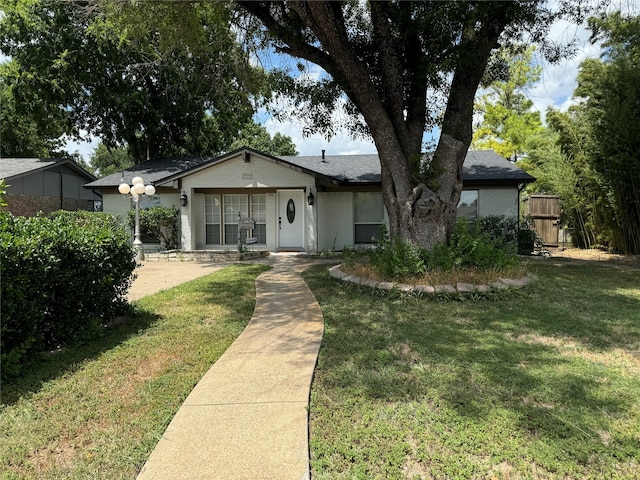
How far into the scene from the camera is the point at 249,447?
2.39 m

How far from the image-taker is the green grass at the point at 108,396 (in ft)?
7.60

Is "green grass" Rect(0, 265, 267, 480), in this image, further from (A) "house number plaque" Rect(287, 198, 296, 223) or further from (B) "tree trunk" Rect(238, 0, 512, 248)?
(A) "house number plaque" Rect(287, 198, 296, 223)

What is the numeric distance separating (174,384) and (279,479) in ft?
5.02

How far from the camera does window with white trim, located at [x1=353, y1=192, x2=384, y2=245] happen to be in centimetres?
1395

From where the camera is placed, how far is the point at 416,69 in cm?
802

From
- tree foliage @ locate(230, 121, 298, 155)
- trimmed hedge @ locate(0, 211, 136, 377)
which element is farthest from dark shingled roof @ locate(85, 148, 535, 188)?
tree foliage @ locate(230, 121, 298, 155)

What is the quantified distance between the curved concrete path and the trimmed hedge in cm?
165

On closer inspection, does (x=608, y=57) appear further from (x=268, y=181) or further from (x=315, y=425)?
(x=315, y=425)

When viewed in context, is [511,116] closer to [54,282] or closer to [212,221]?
[212,221]

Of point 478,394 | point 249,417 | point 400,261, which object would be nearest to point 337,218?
point 400,261

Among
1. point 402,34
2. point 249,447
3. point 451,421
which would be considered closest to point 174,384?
point 249,447

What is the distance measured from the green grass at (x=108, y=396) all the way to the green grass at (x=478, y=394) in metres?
1.14

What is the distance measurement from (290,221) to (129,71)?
1077cm

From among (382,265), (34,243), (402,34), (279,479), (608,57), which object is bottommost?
(279,479)
